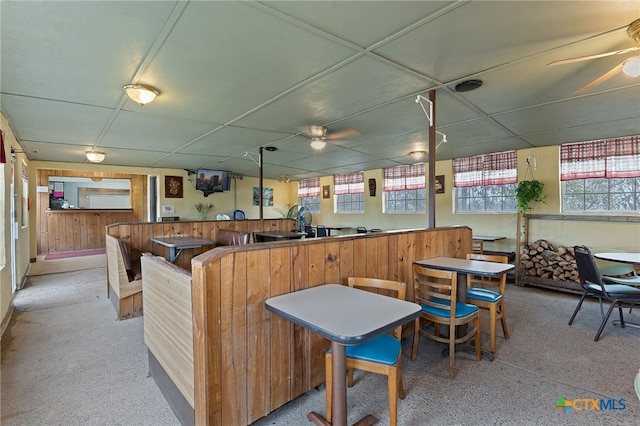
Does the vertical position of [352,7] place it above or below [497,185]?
above

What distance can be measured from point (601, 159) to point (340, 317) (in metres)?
5.75

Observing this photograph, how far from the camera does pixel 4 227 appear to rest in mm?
3391

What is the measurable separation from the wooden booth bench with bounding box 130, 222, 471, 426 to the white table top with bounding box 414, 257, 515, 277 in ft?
3.00

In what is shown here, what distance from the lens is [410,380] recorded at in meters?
2.27

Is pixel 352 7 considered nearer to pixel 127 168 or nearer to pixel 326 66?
pixel 326 66

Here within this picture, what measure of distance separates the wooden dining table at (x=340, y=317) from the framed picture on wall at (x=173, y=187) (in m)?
7.51

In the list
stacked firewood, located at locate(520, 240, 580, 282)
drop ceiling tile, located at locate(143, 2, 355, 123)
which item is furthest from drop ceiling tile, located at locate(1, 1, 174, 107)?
stacked firewood, located at locate(520, 240, 580, 282)

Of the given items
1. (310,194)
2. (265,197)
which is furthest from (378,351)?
(265,197)

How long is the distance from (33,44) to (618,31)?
156 inches

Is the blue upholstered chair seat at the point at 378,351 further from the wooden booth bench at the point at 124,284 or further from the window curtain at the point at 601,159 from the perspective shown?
the window curtain at the point at 601,159

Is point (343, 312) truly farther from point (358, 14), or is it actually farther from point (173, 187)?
point (173, 187)

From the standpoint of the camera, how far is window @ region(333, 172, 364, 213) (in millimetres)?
8492

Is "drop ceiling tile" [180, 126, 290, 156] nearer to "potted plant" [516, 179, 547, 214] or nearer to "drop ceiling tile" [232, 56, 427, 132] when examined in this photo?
"drop ceiling tile" [232, 56, 427, 132]

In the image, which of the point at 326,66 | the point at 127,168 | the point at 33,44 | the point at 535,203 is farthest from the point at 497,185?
the point at 127,168
